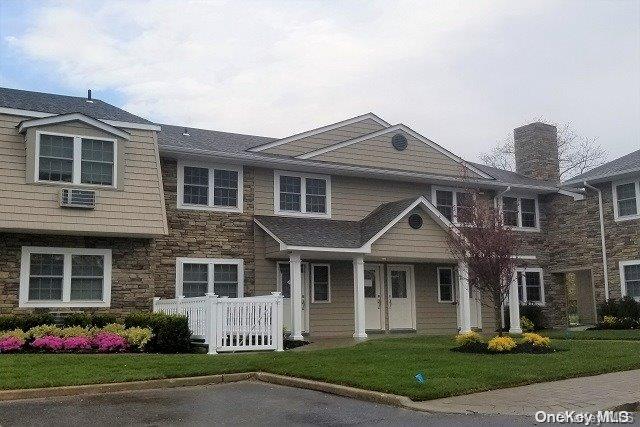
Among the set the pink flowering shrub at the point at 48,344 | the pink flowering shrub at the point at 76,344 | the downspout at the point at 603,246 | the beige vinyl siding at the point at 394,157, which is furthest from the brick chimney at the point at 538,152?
the pink flowering shrub at the point at 48,344

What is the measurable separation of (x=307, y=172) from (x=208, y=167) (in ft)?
10.2

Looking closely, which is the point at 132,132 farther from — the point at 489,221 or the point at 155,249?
the point at 489,221

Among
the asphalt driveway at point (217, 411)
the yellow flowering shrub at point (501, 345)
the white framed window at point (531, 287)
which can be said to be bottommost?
the asphalt driveway at point (217, 411)

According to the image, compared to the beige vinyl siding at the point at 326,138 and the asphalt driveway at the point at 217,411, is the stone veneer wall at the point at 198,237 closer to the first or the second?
the beige vinyl siding at the point at 326,138

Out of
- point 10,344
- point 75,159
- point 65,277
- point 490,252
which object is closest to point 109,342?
point 10,344

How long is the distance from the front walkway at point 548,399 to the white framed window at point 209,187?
11525mm

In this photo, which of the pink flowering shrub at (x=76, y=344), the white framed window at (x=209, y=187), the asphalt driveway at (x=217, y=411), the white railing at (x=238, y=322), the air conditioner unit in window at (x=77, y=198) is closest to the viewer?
the asphalt driveway at (x=217, y=411)

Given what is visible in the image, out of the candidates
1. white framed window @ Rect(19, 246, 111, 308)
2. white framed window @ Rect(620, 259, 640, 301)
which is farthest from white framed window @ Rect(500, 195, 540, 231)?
white framed window @ Rect(19, 246, 111, 308)

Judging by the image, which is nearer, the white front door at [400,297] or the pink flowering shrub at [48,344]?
the pink flowering shrub at [48,344]

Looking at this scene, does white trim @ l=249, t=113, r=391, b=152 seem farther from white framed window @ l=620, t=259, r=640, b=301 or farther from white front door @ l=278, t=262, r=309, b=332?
white framed window @ l=620, t=259, r=640, b=301

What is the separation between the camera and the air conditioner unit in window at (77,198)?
53.6 feet

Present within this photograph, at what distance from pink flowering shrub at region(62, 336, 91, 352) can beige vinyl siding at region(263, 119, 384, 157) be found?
7838 mm

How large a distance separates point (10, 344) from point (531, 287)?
57.6ft

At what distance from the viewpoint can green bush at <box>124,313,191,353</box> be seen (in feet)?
51.4
